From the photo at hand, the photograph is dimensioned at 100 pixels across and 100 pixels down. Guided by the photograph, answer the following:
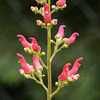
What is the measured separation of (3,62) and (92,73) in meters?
1.23

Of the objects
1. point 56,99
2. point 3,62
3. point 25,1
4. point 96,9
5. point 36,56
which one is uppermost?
point 36,56

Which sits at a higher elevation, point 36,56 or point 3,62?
point 36,56

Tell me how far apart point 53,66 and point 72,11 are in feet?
2.91

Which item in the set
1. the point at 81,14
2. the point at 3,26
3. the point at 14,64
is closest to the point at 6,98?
the point at 14,64

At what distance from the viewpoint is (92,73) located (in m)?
3.78

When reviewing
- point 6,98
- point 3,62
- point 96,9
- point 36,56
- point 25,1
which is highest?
point 36,56

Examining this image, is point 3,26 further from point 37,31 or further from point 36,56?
point 36,56

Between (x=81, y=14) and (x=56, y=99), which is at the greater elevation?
(x=81, y=14)

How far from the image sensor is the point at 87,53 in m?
4.23

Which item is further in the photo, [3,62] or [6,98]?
[6,98]

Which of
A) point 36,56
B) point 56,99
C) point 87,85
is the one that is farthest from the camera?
point 56,99

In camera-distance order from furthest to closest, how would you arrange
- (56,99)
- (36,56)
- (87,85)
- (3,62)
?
(56,99) < (3,62) < (87,85) < (36,56)

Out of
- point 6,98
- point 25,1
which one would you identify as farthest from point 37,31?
point 6,98

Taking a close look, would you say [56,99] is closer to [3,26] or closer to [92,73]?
[92,73]
